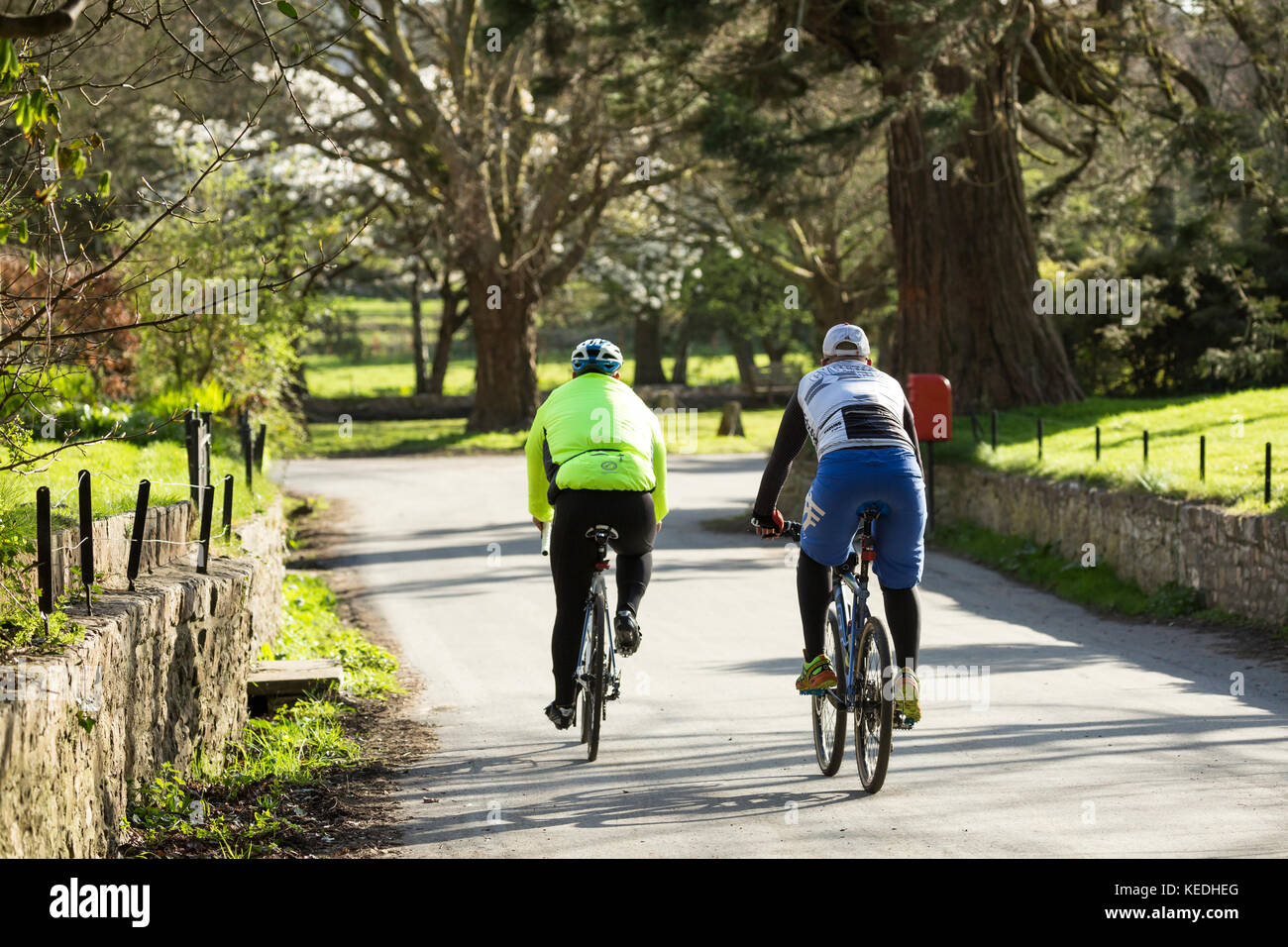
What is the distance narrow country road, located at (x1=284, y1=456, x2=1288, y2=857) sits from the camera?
19.5 ft

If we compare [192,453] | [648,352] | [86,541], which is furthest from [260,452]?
[648,352]

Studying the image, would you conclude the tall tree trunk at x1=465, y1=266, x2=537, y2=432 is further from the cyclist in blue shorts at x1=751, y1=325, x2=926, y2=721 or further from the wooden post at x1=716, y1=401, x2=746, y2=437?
the cyclist in blue shorts at x1=751, y1=325, x2=926, y2=721

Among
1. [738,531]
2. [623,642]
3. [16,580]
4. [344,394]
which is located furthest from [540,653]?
[344,394]

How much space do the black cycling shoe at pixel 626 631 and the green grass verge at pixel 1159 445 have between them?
5.58 metres

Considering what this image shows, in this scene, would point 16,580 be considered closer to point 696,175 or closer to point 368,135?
point 368,135

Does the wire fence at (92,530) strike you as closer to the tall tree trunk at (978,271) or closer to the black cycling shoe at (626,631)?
the black cycling shoe at (626,631)

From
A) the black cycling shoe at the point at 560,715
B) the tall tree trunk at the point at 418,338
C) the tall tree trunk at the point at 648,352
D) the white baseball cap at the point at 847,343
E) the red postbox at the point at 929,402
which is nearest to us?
the white baseball cap at the point at 847,343

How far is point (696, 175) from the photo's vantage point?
37.7 meters

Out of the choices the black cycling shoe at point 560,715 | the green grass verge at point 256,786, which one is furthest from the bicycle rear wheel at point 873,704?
the green grass verge at point 256,786

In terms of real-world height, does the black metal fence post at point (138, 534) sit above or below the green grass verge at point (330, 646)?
above

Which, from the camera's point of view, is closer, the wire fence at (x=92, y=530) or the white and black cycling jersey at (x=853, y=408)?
the wire fence at (x=92, y=530)

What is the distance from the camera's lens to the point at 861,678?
668 centimetres

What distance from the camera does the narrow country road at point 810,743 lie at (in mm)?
5957

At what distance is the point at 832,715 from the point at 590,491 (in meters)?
1.57
